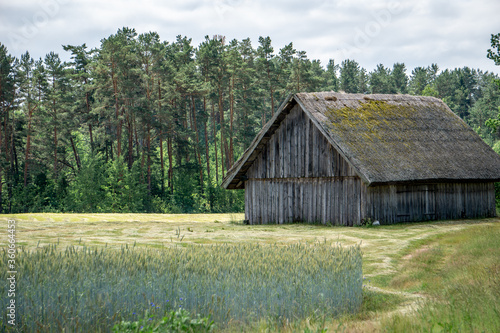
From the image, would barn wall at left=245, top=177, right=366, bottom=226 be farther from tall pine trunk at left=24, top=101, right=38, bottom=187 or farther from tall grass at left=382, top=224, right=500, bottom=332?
tall pine trunk at left=24, top=101, right=38, bottom=187

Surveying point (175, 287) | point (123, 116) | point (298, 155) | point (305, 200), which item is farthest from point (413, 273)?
point (123, 116)

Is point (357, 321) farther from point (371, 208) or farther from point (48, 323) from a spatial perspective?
point (371, 208)

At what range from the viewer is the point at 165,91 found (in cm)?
5884

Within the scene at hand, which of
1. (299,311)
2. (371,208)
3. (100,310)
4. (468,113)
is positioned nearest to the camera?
(100,310)

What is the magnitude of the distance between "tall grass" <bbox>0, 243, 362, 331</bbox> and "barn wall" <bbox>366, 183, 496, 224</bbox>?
554 inches

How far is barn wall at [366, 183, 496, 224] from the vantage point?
24844 millimetres

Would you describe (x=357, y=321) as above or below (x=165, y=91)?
below

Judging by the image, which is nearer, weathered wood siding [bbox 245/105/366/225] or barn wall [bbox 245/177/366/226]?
barn wall [bbox 245/177/366/226]

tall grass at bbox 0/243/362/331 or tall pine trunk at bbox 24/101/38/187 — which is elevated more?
tall pine trunk at bbox 24/101/38/187

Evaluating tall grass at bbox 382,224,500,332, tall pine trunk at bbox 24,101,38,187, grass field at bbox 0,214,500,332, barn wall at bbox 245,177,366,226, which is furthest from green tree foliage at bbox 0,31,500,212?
tall grass at bbox 382,224,500,332

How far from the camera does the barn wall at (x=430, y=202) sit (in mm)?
24844

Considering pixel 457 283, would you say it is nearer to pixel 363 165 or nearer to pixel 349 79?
pixel 363 165

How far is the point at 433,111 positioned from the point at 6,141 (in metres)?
42.2

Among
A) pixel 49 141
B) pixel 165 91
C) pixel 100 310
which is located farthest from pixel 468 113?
pixel 100 310
